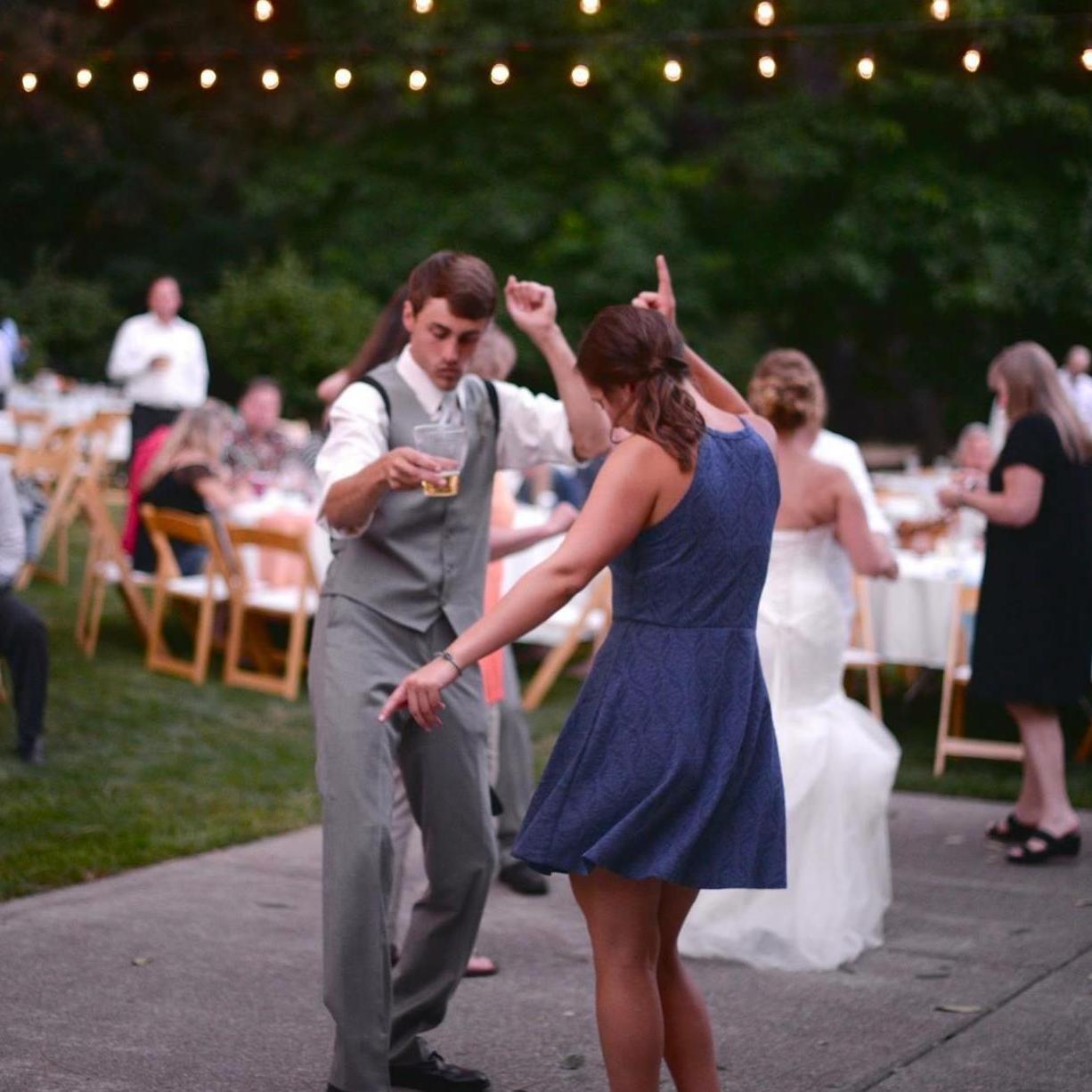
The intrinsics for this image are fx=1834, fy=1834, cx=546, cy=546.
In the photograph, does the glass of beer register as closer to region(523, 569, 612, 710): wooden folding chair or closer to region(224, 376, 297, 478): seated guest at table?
region(523, 569, 612, 710): wooden folding chair

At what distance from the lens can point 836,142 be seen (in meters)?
22.5

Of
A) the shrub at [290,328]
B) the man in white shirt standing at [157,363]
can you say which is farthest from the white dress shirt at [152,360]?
the shrub at [290,328]

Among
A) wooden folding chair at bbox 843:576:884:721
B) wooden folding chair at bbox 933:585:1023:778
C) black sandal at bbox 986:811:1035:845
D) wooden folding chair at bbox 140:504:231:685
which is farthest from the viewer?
wooden folding chair at bbox 140:504:231:685

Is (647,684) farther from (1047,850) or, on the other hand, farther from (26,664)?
A: (26,664)

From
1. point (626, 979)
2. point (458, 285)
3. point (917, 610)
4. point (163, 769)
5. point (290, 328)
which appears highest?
point (290, 328)

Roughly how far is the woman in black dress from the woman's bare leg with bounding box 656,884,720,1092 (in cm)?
342

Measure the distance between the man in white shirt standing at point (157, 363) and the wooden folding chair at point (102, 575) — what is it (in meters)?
3.21

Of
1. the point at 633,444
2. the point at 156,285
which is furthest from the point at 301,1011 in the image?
the point at 156,285

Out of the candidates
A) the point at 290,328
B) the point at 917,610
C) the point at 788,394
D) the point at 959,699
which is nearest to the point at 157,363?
the point at 917,610

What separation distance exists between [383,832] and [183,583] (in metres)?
6.79

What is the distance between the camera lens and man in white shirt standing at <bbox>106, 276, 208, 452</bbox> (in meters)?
14.1

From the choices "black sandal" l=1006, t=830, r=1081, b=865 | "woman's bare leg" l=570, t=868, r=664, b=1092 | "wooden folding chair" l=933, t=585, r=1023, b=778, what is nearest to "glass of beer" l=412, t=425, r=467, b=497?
"woman's bare leg" l=570, t=868, r=664, b=1092

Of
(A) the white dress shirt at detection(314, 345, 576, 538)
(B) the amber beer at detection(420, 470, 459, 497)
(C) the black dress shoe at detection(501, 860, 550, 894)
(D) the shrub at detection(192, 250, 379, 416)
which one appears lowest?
(C) the black dress shoe at detection(501, 860, 550, 894)

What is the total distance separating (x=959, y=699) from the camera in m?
9.20
